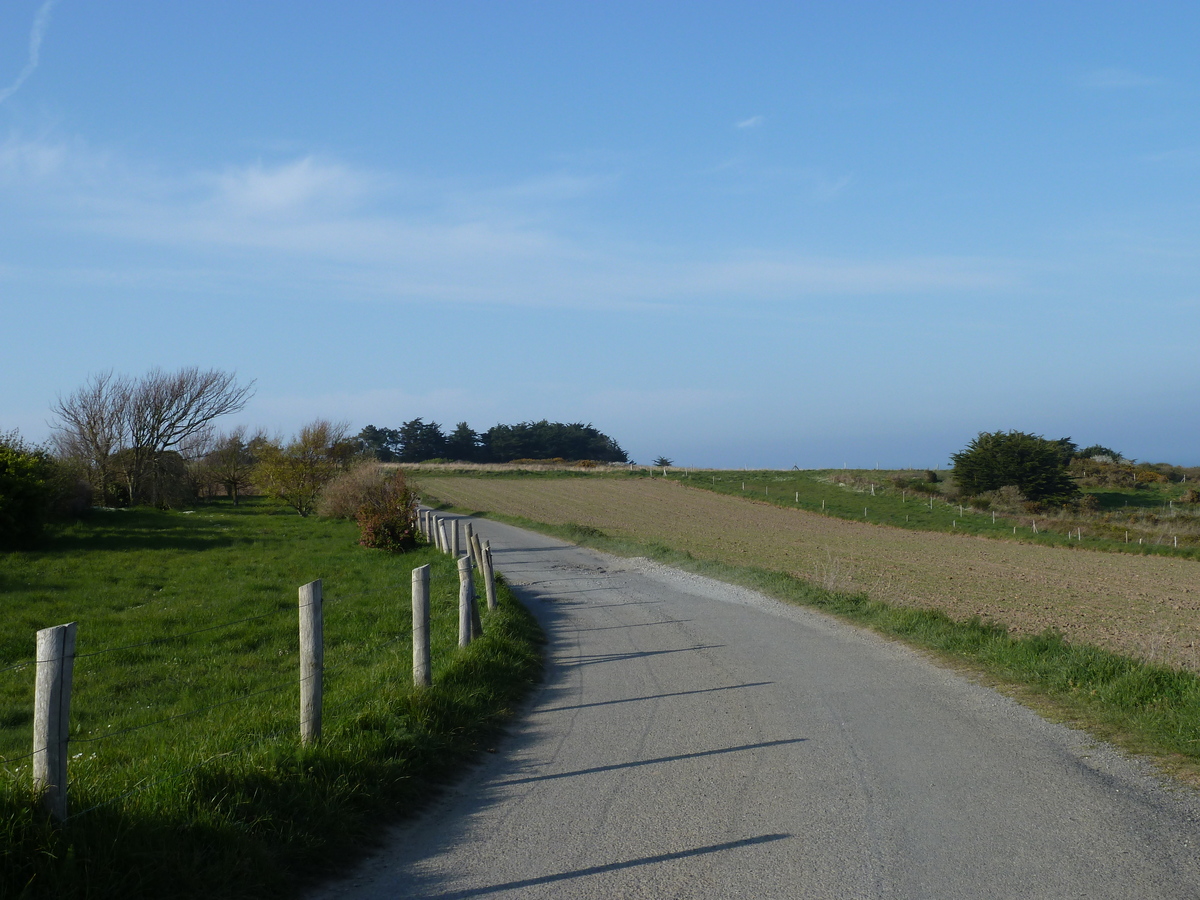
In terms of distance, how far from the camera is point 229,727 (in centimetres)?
712

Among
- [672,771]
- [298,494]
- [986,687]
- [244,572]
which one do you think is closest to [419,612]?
[672,771]

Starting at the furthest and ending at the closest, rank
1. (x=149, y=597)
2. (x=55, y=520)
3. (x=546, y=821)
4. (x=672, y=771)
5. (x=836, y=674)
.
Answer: (x=55, y=520)
(x=149, y=597)
(x=836, y=674)
(x=672, y=771)
(x=546, y=821)

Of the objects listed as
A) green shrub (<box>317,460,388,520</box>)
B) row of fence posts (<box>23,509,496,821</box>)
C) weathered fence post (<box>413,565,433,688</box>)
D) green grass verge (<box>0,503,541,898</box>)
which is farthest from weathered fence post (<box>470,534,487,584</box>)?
green shrub (<box>317,460,388,520</box>)

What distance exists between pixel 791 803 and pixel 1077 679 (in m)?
4.76

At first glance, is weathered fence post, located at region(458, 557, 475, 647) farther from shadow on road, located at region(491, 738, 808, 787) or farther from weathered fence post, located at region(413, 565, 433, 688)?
shadow on road, located at region(491, 738, 808, 787)

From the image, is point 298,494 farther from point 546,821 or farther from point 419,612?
point 546,821

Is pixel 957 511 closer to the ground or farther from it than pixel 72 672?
closer to the ground

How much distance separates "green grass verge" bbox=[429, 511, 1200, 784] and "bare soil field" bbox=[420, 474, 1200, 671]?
103 centimetres

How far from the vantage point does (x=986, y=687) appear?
9078 millimetres

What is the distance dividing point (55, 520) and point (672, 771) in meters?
32.2

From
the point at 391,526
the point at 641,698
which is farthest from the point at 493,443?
the point at 641,698

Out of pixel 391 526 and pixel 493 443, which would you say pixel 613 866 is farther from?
pixel 493 443

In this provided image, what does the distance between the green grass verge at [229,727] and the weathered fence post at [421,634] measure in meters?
0.18

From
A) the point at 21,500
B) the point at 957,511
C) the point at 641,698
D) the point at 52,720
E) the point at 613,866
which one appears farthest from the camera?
the point at 957,511
